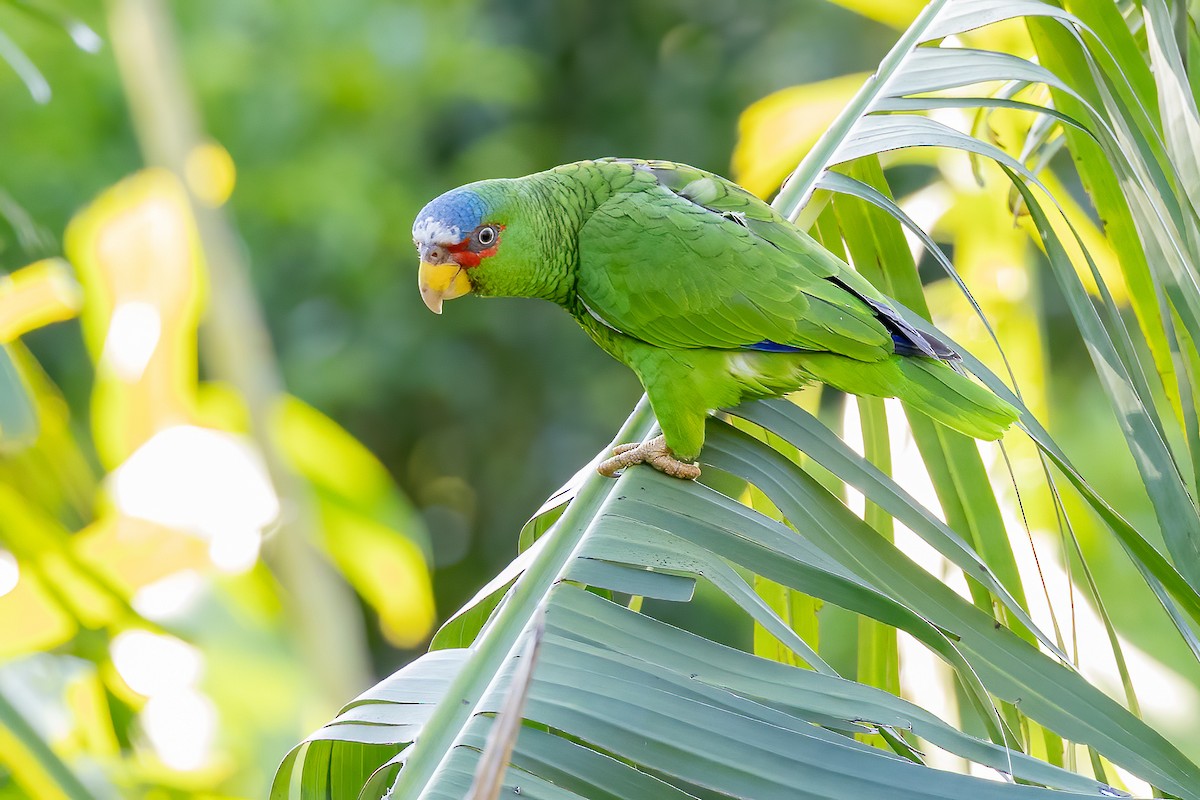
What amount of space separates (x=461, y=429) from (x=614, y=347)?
4.07 meters

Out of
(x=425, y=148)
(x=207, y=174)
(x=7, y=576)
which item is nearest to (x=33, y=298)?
(x=7, y=576)

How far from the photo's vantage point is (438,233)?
129cm

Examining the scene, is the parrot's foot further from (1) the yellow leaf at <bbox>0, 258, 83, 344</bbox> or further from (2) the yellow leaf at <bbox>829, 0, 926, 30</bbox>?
(1) the yellow leaf at <bbox>0, 258, 83, 344</bbox>

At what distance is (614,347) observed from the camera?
4.49 feet

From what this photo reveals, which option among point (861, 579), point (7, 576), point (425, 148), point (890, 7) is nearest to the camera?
point (861, 579)

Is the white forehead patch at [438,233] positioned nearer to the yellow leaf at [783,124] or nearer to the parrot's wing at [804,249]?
the parrot's wing at [804,249]

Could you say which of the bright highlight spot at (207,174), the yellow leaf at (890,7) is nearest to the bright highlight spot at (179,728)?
the bright highlight spot at (207,174)

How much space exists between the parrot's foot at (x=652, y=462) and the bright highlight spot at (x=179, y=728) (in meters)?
1.54

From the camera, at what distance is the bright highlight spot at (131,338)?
2516 millimetres

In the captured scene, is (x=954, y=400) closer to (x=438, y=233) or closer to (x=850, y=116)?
(x=850, y=116)

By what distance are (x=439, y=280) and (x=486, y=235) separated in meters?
0.08

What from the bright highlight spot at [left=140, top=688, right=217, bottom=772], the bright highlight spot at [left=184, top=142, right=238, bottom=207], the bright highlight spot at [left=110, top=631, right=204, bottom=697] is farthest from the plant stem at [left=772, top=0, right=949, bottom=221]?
the bright highlight spot at [left=184, top=142, right=238, bottom=207]

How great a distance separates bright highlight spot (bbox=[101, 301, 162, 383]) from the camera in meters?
2.52

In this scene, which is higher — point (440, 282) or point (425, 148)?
point (425, 148)
